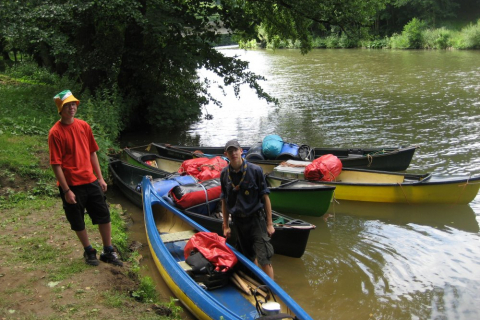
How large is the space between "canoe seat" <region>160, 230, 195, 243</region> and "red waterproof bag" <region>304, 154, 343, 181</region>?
358 centimetres

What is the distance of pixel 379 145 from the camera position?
15047 millimetres

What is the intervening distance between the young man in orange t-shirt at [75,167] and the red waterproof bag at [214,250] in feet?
3.97

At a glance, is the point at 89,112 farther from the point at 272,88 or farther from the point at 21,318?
the point at 272,88

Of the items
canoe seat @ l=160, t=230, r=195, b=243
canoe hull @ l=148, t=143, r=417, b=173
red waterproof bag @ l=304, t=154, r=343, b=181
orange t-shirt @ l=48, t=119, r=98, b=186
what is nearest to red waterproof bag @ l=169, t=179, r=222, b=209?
canoe seat @ l=160, t=230, r=195, b=243

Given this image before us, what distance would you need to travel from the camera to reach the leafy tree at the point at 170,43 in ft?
52.0

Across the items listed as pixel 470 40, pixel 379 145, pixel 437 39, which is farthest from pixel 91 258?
pixel 437 39

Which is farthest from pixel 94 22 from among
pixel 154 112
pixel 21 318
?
pixel 21 318

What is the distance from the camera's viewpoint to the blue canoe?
5207mm

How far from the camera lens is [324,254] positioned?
26.7ft

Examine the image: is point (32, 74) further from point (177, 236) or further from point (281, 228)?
point (281, 228)

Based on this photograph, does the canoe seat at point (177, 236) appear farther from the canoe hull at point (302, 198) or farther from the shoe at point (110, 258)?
the canoe hull at point (302, 198)

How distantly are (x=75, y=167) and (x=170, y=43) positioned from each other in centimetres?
1225

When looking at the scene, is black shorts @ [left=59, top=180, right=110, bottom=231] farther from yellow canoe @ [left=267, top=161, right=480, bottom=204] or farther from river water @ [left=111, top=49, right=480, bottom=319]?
yellow canoe @ [left=267, top=161, right=480, bottom=204]

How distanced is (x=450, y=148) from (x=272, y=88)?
Result: 14.4 metres
